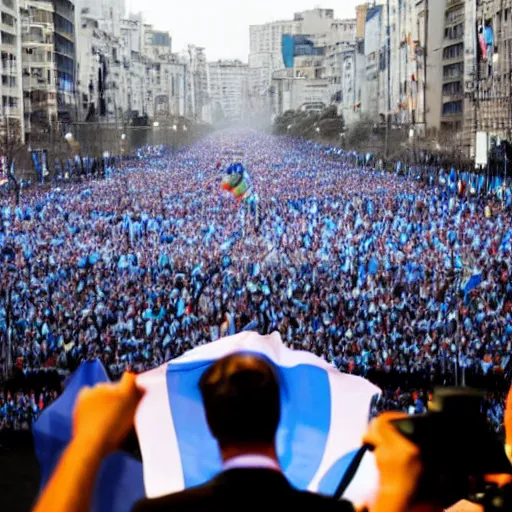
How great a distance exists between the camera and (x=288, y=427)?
155 cm

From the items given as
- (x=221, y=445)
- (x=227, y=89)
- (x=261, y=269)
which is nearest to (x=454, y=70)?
(x=227, y=89)

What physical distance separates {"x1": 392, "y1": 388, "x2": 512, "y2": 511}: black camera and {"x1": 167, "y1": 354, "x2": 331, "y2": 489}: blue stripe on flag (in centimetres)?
23

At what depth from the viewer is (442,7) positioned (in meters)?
7.10

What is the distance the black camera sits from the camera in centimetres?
120

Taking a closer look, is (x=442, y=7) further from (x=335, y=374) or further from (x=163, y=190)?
(x=335, y=374)

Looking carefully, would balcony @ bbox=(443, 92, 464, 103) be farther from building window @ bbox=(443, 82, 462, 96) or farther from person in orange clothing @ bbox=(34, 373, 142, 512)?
person in orange clothing @ bbox=(34, 373, 142, 512)

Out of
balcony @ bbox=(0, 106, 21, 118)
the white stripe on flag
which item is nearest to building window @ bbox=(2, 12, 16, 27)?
balcony @ bbox=(0, 106, 21, 118)

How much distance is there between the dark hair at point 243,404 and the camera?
42.5 inches

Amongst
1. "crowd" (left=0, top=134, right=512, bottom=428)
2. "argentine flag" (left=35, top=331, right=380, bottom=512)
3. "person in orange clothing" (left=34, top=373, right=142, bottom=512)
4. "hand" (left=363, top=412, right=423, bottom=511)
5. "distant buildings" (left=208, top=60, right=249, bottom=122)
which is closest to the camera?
"person in orange clothing" (left=34, top=373, right=142, bottom=512)

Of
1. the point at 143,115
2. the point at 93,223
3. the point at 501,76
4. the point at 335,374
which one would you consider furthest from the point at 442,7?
the point at 335,374

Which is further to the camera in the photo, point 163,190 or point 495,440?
point 163,190

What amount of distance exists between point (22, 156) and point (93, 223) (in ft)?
2.52

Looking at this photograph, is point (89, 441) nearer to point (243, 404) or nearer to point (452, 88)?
point (243, 404)

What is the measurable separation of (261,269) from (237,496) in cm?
608
